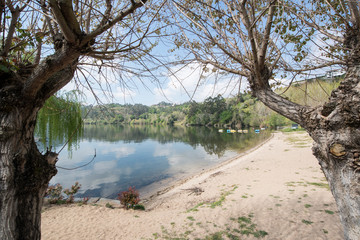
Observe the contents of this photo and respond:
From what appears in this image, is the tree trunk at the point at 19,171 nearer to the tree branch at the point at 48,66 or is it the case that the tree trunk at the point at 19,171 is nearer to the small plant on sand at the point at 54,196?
the tree branch at the point at 48,66

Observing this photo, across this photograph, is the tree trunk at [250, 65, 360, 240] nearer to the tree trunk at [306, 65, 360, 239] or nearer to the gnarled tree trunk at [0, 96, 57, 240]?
the tree trunk at [306, 65, 360, 239]

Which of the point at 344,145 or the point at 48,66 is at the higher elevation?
the point at 48,66

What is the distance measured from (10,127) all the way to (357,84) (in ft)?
10.7

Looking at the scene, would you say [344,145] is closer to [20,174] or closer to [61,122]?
[20,174]

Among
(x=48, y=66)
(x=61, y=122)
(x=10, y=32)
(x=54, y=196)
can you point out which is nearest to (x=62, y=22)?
(x=48, y=66)

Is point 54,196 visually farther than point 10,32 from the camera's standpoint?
Yes

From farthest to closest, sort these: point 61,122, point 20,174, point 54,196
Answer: point 54,196
point 61,122
point 20,174

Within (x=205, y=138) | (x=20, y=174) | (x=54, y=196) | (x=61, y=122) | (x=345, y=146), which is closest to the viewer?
(x=20, y=174)

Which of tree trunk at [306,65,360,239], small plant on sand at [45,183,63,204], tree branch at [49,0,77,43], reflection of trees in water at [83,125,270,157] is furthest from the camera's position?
reflection of trees in water at [83,125,270,157]

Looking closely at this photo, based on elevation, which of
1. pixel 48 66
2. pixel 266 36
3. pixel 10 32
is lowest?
pixel 48 66

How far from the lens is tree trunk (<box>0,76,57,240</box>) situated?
5.07 feet

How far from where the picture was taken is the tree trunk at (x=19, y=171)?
1.54 metres

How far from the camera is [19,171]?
5.40 feet

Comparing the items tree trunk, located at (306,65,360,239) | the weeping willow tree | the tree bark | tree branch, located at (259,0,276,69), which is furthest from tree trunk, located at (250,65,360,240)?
the weeping willow tree
